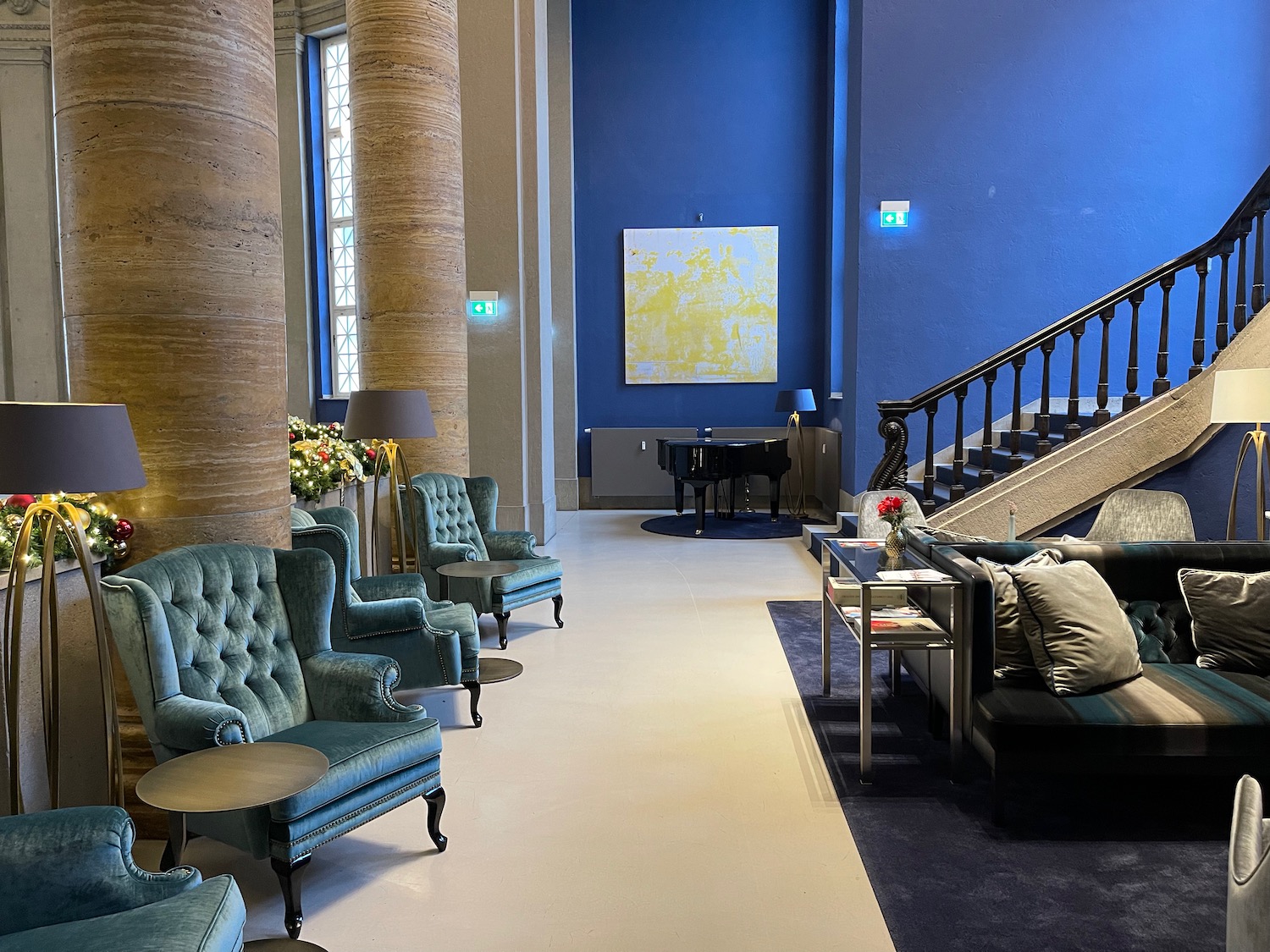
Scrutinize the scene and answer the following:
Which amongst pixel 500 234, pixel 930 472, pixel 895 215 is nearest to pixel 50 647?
pixel 930 472

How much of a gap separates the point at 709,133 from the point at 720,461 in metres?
4.40

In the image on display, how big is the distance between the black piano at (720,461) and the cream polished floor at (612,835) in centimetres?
481

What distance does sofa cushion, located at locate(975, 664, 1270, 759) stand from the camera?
3180 mm

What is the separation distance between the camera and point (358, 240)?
267 inches

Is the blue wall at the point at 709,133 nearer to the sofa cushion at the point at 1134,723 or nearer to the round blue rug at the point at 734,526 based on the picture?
the round blue rug at the point at 734,526

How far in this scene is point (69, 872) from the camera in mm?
1959

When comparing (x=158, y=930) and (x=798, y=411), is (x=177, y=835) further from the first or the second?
(x=798, y=411)

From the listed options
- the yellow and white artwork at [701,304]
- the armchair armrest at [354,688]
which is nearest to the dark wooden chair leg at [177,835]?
the armchair armrest at [354,688]

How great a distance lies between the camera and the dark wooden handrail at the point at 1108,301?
616 cm

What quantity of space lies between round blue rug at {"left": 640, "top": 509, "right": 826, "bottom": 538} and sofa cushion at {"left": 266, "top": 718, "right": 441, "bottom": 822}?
23.2 ft

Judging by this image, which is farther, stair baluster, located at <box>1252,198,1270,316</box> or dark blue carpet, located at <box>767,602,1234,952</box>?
stair baluster, located at <box>1252,198,1270,316</box>

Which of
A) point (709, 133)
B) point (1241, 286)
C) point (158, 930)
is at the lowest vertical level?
point (158, 930)

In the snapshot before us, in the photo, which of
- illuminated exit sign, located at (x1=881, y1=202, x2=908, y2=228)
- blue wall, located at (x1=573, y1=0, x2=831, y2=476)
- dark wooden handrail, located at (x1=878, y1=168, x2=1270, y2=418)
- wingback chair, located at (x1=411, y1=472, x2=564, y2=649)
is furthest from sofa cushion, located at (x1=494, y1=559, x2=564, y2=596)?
blue wall, located at (x1=573, y1=0, x2=831, y2=476)

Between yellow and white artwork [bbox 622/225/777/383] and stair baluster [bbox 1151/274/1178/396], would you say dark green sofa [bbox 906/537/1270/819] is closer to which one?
stair baluster [bbox 1151/274/1178/396]
